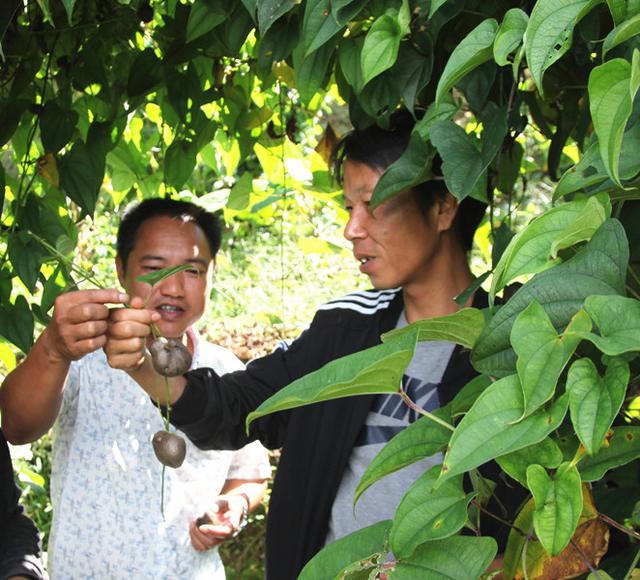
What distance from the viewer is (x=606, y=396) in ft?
2.05

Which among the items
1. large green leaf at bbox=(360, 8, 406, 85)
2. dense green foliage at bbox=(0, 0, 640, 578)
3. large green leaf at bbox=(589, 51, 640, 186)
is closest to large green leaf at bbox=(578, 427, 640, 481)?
dense green foliage at bbox=(0, 0, 640, 578)

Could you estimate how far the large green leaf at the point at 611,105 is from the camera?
1.95 feet

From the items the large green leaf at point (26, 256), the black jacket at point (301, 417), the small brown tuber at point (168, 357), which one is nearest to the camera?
the small brown tuber at point (168, 357)

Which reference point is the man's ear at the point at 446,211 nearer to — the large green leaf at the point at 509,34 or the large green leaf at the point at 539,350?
the large green leaf at the point at 509,34

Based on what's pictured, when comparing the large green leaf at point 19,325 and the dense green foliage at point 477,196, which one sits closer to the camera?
the dense green foliage at point 477,196

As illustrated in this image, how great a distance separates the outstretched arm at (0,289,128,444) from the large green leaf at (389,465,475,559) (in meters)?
0.63

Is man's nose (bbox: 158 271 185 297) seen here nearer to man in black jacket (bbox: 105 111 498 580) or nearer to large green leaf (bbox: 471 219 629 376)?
man in black jacket (bbox: 105 111 498 580)

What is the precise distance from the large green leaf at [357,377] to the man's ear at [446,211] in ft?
2.86

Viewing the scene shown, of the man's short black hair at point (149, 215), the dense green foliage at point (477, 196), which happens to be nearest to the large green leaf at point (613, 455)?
the dense green foliage at point (477, 196)

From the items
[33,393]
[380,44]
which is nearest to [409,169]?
[380,44]

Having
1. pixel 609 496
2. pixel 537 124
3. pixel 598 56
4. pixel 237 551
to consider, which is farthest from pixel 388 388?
pixel 237 551

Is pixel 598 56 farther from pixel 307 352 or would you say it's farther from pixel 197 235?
pixel 197 235

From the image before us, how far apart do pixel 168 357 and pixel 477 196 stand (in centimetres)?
43

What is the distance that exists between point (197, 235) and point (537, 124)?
0.64 metres
